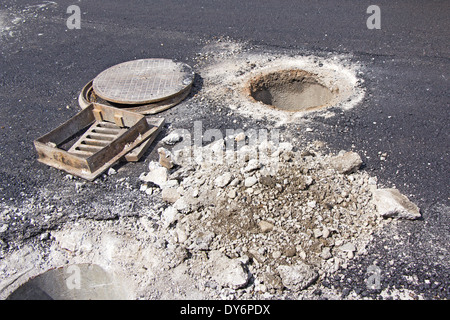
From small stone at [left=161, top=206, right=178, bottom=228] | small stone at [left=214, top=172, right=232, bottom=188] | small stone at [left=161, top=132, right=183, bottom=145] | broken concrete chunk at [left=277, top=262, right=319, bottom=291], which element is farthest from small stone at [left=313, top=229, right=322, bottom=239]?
small stone at [left=161, top=132, right=183, bottom=145]

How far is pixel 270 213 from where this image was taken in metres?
2.91

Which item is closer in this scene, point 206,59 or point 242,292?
point 242,292

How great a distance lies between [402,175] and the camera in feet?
10.9

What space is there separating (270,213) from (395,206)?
0.97 metres

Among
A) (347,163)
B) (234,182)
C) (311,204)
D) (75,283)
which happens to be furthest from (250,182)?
(75,283)

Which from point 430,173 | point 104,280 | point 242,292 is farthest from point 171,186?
point 430,173

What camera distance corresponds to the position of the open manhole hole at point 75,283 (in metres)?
2.81

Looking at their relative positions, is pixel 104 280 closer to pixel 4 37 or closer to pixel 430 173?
pixel 430 173

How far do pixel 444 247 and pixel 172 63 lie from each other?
3692mm

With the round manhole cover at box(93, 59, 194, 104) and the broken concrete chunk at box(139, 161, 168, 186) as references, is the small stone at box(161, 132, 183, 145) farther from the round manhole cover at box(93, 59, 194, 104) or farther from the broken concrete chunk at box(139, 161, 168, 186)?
the round manhole cover at box(93, 59, 194, 104)

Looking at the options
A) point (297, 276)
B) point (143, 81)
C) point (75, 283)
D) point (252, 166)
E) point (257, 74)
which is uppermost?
point (143, 81)

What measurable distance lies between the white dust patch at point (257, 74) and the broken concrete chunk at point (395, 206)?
132 centimetres

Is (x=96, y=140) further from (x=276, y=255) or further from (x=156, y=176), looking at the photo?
(x=276, y=255)

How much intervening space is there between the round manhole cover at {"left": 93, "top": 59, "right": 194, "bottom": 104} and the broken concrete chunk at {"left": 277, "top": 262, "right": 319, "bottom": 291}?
2533 millimetres
